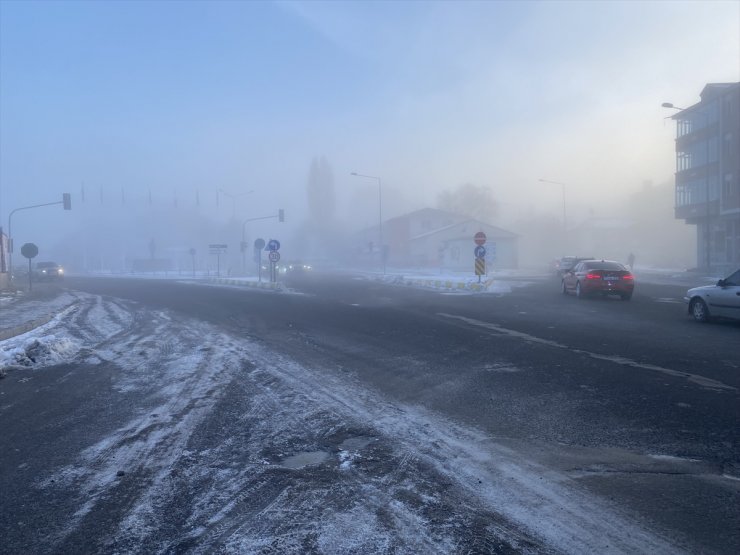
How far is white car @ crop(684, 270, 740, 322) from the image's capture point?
46.6ft

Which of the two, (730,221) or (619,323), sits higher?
(730,221)

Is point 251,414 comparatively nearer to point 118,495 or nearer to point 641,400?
point 118,495

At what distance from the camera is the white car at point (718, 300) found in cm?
1422

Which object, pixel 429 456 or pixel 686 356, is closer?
pixel 429 456

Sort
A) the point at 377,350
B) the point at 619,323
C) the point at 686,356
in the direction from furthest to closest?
the point at 619,323
the point at 377,350
the point at 686,356

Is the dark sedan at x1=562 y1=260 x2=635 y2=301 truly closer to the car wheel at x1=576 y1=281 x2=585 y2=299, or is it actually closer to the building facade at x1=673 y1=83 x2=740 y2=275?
the car wheel at x1=576 y1=281 x2=585 y2=299

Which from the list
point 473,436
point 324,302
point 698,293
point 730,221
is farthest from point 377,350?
point 730,221

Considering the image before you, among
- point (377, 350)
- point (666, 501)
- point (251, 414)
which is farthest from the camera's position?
point (377, 350)

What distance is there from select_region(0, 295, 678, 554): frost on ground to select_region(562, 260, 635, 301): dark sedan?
17.3m

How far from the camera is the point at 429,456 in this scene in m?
5.49

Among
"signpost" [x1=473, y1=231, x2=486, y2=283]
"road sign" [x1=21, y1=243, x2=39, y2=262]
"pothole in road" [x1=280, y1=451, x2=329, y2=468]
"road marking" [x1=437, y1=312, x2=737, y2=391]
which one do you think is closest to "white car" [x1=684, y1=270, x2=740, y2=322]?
"road marking" [x1=437, y1=312, x2=737, y2=391]

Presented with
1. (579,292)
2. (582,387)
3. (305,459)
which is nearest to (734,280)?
(582,387)

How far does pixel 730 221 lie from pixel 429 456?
51852mm

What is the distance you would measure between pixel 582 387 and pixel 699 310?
30.1 feet
